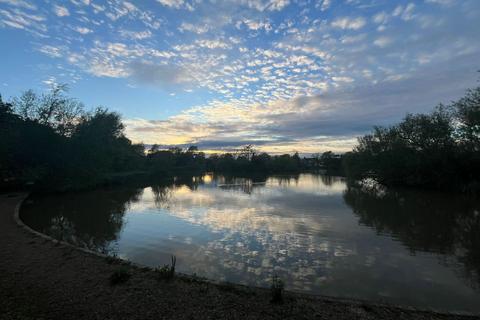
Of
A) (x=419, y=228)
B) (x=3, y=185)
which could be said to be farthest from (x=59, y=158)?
(x=419, y=228)

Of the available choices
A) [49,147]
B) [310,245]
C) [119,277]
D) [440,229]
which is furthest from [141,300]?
[49,147]

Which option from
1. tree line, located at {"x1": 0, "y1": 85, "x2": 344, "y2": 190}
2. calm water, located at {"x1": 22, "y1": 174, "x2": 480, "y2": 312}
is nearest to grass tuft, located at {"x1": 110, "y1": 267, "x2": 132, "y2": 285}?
calm water, located at {"x1": 22, "y1": 174, "x2": 480, "y2": 312}

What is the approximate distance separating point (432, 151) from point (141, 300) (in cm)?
3584

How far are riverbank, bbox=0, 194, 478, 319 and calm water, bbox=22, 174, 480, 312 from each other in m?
1.44

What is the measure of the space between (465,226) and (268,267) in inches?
449

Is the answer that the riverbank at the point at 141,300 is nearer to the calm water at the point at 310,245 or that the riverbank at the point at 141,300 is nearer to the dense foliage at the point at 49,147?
the calm water at the point at 310,245

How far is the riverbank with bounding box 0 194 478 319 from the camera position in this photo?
4.21 metres

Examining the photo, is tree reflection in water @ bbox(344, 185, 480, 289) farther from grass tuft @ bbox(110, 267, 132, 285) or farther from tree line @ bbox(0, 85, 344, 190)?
tree line @ bbox(0, 85, 344, 190)

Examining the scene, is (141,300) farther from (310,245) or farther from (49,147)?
(49,147)

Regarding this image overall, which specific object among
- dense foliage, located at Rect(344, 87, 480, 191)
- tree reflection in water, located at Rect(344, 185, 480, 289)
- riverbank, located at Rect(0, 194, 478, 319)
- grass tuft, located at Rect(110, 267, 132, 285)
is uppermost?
dense foliage, located at Rect(344, 87, 480, 191)

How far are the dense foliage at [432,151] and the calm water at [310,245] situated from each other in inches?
525

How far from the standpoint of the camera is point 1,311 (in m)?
4.10

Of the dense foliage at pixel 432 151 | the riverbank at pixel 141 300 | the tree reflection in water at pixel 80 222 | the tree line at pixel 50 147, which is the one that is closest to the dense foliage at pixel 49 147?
the tree line at pixel 50 147

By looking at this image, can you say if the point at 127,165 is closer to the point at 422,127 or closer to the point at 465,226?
the point at 422,127
